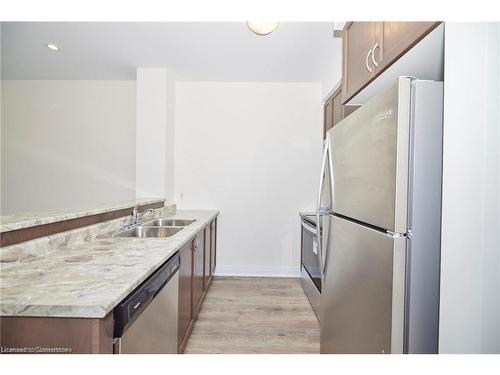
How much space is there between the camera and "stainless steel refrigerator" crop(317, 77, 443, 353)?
854mm

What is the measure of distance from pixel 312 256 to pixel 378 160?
186cm

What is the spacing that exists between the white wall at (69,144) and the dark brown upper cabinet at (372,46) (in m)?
3.10

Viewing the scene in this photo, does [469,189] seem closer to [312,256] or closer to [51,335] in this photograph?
[51,335]

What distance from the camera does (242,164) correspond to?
3.66m

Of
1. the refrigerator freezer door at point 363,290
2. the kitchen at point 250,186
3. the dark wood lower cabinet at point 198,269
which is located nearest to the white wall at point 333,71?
the kitchen at point 250,186

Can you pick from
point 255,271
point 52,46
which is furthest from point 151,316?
point 52,46

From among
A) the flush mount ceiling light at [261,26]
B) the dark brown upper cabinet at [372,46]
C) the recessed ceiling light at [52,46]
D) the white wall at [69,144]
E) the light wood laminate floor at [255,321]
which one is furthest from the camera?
the white wall at [69,144]

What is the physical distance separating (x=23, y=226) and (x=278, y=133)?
119 inches

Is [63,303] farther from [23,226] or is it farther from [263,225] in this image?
[263,225]

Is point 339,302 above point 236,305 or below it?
above

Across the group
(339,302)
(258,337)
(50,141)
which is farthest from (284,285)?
(50,141)

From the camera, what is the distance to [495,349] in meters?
0.80

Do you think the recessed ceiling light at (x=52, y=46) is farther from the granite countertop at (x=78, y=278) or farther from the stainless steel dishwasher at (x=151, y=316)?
the stainless steel dishwasher at (x=151, y=316)

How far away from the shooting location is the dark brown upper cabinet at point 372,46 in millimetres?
1004
